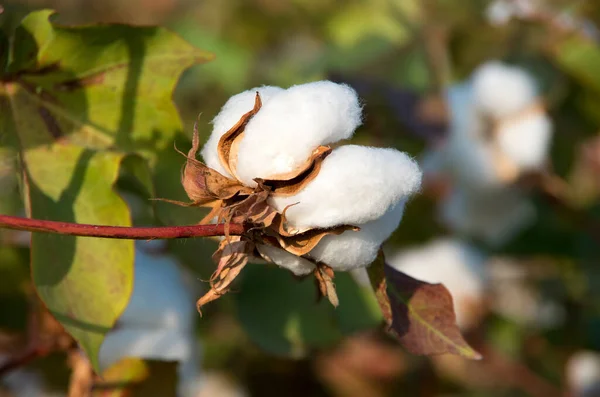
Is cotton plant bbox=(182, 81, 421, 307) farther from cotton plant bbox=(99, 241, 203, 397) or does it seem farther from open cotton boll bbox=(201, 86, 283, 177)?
cotton plant bbox=(99, 241, 203, 397)

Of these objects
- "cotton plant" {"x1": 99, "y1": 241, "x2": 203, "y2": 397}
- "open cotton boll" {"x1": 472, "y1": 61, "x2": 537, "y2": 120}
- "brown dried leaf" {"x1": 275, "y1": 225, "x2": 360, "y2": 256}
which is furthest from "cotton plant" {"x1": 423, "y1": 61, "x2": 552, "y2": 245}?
"brown dried leaf" {"x1": 275, "y1": 225, "x2": 360, "y2": 256}

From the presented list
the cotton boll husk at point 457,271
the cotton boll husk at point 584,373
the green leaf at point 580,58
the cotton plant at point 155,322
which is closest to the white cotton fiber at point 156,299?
the cotton plant at point 155,322

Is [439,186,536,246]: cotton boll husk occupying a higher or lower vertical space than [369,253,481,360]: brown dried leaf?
lower

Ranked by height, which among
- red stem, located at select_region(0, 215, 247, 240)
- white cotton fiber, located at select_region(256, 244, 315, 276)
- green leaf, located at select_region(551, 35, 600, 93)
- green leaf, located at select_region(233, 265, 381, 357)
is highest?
red stem, located at select_region(0, 215, 247, 240)

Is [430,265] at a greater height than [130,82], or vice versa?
[130,82]

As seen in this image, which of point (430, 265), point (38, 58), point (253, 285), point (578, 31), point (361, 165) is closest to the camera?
point (361, 165)

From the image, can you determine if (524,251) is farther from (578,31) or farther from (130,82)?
(130,82)

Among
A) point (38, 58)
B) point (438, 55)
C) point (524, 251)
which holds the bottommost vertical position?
point (524, 251)

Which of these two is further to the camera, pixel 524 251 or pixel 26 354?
pixel 524 251

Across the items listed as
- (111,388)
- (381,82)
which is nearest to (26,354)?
(111,388)
